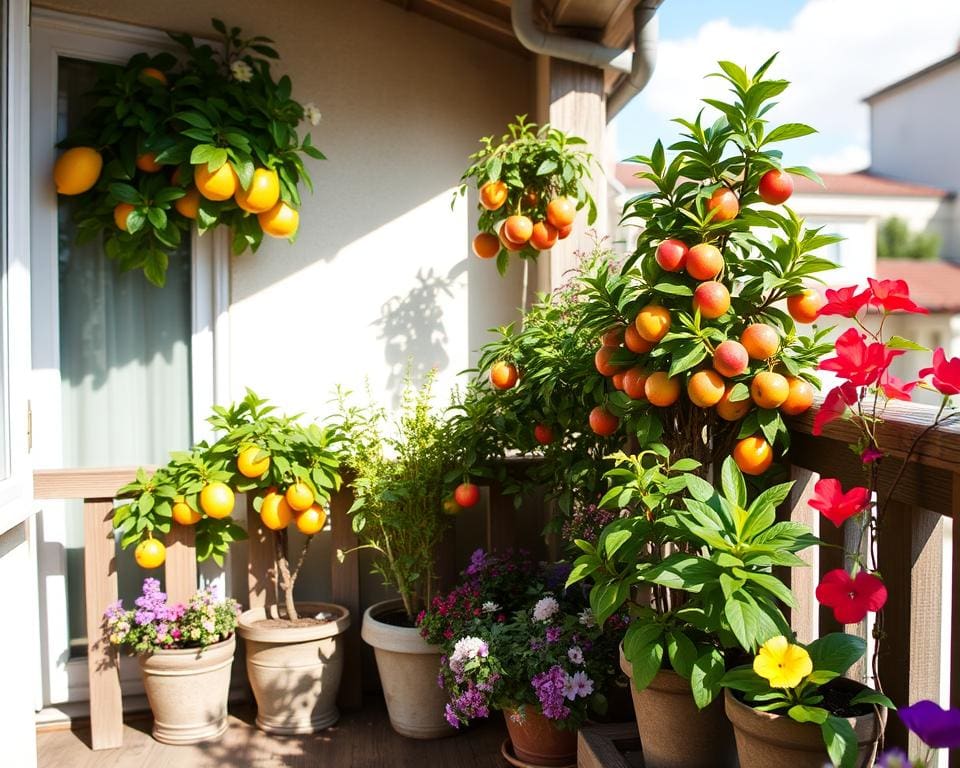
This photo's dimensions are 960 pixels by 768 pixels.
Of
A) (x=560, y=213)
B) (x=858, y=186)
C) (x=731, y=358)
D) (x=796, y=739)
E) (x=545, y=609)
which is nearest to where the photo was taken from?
(x=796, y=739)

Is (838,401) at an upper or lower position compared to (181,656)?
upper

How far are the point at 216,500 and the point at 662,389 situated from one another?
61.1 inches

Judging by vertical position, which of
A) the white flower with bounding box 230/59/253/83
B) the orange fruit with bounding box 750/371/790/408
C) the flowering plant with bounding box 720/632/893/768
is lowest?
the flowering plant with bounding box 720/632/893/768

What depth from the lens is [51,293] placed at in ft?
9.21

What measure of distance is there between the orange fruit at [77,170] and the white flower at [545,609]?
1.86 metres

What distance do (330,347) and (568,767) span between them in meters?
1.60

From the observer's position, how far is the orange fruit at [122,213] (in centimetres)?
267

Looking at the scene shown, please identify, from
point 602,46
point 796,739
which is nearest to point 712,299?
point 796,739

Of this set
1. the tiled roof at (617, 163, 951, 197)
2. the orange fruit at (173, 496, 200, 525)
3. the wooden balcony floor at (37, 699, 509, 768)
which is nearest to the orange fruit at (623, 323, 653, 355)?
the wooden balcony floor at (37, 699, 509, 768)

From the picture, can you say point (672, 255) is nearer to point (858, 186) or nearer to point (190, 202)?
point (190, 202)

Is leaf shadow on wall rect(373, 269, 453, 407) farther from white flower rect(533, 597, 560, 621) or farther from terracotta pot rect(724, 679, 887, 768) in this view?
terracotta pot rect(724, 679, 887, 768)

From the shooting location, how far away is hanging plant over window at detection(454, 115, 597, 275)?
2.56m

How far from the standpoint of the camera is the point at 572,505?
90.8 inches

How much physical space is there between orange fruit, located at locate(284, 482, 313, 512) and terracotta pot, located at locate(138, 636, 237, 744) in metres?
0.48
